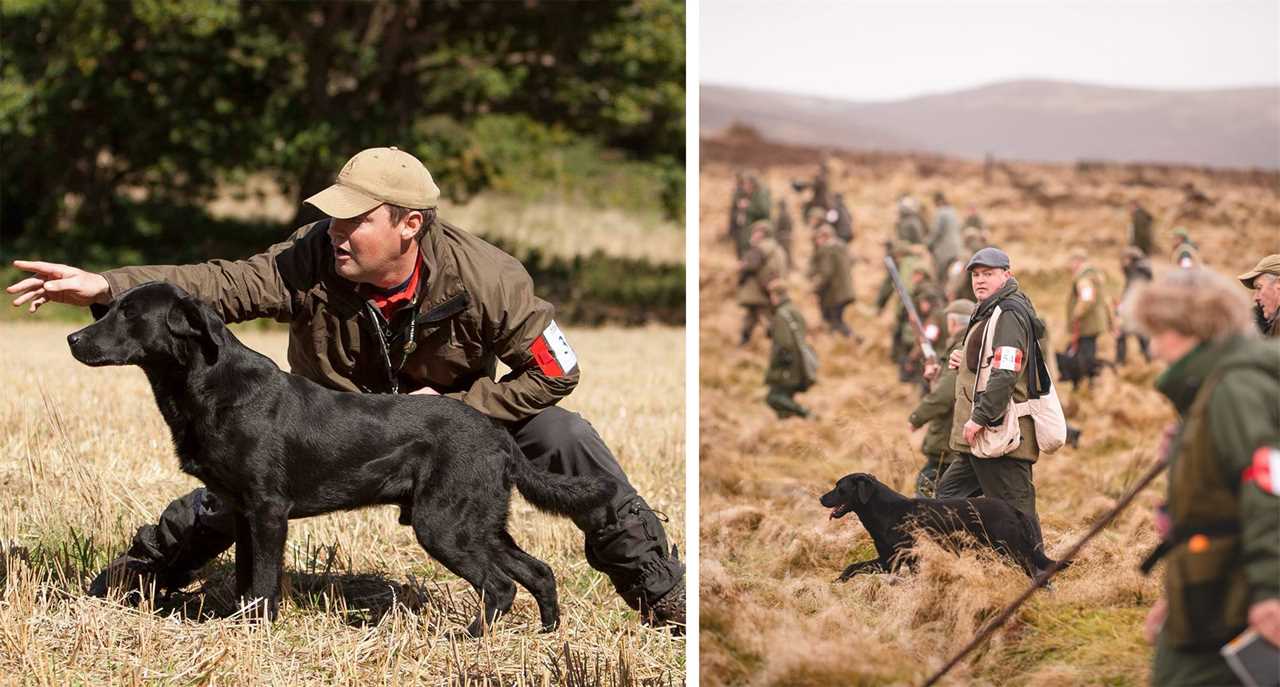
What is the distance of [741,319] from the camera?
19.9m

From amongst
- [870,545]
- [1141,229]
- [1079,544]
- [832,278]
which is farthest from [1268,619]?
[1141,229]

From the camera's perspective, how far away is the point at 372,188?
4.80m

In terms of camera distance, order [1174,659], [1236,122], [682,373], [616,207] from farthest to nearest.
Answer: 1. [1236,122]
2. [616,207]
3. [682,373]
4. [1174,659]

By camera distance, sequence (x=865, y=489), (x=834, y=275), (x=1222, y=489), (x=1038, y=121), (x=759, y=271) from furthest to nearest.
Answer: (x=1038, y=121) < (x=834, y=275) < (x=759, y=271) < (x=865, y=489) < (x=1222, y=489)

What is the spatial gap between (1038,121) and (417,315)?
49215mm

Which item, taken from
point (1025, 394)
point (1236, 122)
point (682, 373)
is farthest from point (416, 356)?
point (1236, 122)

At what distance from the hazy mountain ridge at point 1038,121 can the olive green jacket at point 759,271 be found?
27.7 m

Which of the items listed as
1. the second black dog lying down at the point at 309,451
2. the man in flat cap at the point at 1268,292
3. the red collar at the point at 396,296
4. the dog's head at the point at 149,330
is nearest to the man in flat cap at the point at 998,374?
the man in flat cap at the point at 1268,292

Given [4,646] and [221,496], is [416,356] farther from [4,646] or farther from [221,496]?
[4,646]

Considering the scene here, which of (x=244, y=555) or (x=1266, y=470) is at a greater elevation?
(x=1266, y=470)

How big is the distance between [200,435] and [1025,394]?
3438mm

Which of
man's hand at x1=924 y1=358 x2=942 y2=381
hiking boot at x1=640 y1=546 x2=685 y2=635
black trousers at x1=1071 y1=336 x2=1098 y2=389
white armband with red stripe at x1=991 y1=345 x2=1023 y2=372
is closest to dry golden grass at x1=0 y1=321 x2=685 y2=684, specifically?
hiking boot at x1=640 y1=546 x2=685 y2=635

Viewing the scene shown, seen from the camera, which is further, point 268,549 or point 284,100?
point 284,100

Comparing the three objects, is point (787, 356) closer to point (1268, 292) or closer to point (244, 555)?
point (1268, 292)
